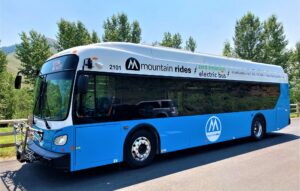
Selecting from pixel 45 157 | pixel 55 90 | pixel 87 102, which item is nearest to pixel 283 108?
pixel 87 102

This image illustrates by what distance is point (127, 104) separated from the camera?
22.2ft

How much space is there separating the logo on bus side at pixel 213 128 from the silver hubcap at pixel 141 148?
96.8 inches

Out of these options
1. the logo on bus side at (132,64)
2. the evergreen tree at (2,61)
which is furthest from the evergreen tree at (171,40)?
the logo on bus side at (132,64)

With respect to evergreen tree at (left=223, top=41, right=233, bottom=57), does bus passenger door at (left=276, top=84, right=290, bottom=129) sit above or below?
below

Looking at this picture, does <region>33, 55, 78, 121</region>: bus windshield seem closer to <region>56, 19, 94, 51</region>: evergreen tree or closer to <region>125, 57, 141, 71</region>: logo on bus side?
<region>125, 57, 141, 71</region>: logo on bus side

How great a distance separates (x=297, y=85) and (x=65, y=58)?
31.5 m

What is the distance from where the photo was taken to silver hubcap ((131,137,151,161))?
6.97m

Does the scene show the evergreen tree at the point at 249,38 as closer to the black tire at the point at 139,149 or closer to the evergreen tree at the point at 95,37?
the evergreen tree at the point at 95,37

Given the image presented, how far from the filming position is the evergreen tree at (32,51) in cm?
3381

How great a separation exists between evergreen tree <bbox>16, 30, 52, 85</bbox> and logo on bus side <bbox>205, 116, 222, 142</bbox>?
2951cm

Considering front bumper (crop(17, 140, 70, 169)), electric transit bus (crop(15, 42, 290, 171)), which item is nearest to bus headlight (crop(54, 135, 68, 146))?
electric transit bus (crop(15, 42, 290, 171))

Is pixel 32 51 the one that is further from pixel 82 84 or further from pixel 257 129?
pixel 82 84

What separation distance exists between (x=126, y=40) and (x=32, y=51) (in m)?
12.0

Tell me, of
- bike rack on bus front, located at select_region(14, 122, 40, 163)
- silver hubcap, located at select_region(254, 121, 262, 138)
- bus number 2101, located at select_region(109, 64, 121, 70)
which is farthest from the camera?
silver hubcap, located at select_region(254, 121, 262, 138)
